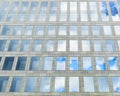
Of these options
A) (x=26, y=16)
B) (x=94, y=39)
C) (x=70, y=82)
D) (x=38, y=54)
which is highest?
(x=26, y=16)

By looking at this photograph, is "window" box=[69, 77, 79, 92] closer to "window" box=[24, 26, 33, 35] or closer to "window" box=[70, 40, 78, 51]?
"window" box=[70, 40, 78, 51]

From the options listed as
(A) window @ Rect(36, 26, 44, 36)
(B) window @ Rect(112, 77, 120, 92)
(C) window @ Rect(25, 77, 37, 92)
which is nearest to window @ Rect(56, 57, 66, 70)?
(C) window @ Rect(25, 77, 37, 92)

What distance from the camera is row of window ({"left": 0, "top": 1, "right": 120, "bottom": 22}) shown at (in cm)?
5994

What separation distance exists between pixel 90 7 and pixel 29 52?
20924mm

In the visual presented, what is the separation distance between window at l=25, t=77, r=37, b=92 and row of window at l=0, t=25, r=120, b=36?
490 inches

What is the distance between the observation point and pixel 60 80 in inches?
1902

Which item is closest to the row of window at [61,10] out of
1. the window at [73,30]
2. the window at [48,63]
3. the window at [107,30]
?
the window at [107,30]

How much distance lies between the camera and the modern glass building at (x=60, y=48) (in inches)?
1875

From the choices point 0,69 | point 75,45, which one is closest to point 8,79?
point 0,69

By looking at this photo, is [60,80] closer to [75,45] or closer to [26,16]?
[75,45]

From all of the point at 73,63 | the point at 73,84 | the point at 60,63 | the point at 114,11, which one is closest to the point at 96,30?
the point at 114,11

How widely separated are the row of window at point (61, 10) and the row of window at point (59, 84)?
17369mm

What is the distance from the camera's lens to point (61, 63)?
167 feet

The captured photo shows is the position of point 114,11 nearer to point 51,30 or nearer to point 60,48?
point 51,30
